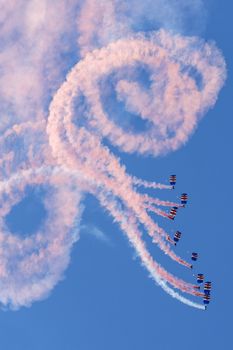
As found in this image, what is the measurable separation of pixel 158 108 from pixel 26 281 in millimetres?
16357

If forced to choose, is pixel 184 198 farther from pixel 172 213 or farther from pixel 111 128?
pixel 111 128

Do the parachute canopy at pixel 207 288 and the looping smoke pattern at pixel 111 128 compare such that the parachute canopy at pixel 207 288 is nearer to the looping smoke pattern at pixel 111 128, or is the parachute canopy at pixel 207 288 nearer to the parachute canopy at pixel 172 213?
the looping smoke pattern at pixel 111 128

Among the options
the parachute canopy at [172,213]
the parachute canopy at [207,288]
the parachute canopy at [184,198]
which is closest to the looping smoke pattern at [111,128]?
the parachute canopy at [172,213]

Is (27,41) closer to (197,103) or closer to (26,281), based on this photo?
(197,103)

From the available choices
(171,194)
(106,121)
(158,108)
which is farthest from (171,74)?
(171,194)

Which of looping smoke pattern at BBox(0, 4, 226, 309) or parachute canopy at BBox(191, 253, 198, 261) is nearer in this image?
looping smoke pattern at BBox(0, 4, 226, 309)

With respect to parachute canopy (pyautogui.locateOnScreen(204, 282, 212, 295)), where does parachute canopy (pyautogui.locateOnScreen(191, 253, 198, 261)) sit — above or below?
above

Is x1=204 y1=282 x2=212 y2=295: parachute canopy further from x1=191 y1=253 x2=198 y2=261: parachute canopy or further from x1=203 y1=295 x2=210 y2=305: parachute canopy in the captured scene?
x1=191 y1=253 x2=198 y2=261: parachute canopy

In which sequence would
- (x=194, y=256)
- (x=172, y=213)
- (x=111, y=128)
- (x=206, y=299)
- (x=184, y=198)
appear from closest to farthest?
(x=111, y=128), (x=172, y=213), (x=184, y=198), (x=194, y=256), (x=206, y=299)

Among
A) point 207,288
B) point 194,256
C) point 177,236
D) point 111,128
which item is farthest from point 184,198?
point 111,128

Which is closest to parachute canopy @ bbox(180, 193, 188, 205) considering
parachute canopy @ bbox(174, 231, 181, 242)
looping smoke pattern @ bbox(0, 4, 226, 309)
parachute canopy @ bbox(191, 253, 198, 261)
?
looping smoke pattern @ bbox(0, 4, 226, 309)

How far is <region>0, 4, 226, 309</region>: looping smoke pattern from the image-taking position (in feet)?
164

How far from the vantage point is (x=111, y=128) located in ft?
166

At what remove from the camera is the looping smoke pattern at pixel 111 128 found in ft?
164
